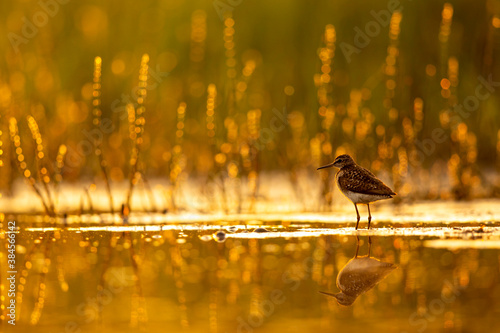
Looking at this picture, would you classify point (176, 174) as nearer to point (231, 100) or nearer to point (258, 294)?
point (231, 100)

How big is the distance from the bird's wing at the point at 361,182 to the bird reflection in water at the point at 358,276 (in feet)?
6.67

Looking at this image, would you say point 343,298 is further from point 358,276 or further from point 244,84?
point 244,84

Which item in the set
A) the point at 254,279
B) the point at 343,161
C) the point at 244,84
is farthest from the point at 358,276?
the point at 244,84

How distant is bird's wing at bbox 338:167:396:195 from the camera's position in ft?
31.1

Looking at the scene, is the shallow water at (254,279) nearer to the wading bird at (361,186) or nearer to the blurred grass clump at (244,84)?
the wading bird at (361,186)

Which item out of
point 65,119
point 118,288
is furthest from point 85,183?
point 118,288

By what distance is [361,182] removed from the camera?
9625 mm

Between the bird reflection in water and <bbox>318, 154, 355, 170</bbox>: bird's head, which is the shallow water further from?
<bbox>318, 154, 355, 170</bbox>: bird's head

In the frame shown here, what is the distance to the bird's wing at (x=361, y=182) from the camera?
948cm

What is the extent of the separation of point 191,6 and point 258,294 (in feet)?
31.5

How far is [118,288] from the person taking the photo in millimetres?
6340

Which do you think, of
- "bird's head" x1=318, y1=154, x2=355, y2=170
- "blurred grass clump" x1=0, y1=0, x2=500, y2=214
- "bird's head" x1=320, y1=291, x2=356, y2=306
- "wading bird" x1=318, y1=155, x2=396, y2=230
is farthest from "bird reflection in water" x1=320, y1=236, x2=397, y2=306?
"blurred grass clump" x1=0, y1=0, x2=500, y2=214

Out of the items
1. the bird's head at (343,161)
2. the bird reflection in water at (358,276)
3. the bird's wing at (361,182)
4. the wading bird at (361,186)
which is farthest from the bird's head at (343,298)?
the bird's head at (343,161)

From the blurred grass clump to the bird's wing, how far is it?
200 cm
